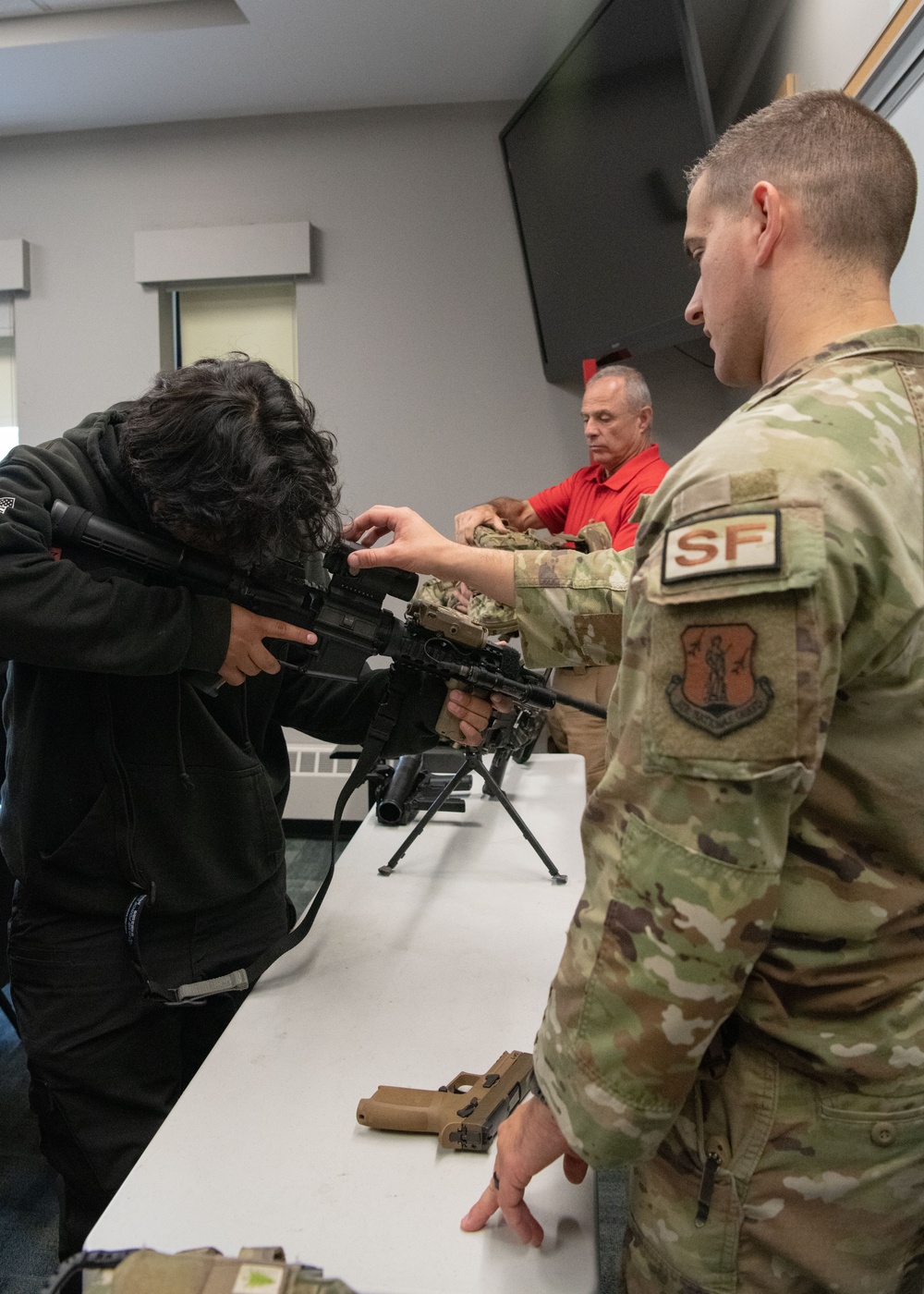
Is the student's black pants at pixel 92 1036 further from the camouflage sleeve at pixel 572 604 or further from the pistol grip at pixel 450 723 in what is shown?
the camouflage sleeve at pixel 572 604

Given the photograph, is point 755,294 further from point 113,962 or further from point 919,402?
point 113,962

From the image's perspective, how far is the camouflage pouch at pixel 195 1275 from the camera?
0.70m

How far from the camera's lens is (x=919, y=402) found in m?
0.75

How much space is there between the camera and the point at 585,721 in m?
3.25

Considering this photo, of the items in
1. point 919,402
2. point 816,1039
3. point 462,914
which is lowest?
point 462,914

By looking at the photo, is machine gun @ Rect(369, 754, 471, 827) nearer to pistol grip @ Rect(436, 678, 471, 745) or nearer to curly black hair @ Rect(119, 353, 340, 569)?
pistol grip @ Rect(436, 678, 471, 745)

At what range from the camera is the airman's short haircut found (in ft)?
2.71

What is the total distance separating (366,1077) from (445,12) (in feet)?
12.0

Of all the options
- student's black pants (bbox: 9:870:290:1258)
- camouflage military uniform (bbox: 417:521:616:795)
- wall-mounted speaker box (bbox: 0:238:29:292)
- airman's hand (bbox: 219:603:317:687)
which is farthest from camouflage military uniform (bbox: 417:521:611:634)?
wall-mounted speaker box (bbox: 0:238:29:292)

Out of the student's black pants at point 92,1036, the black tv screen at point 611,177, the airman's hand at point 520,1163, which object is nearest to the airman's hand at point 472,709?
the student's black pants at point 92,1036

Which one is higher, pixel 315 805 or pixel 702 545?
pixel 702 545

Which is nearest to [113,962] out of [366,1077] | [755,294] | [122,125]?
[366,1077]

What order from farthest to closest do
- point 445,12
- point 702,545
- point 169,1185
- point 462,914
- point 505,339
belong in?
point 505,339
point 445,12
point 462,914
point 169,1185
point 702,545

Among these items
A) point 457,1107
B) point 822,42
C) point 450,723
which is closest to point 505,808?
point 450,723
